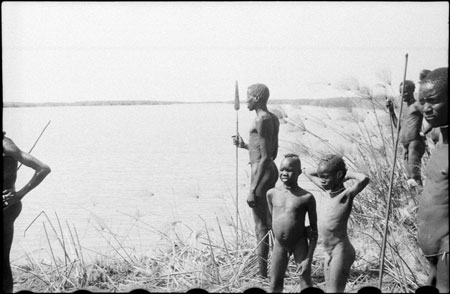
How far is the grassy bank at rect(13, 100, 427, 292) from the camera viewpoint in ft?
16.1

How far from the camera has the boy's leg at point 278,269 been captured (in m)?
4.07

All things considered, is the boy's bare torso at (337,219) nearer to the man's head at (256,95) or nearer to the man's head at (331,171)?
the man's head at (331,171)

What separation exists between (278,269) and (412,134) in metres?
2.66

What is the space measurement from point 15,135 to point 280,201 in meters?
2.14

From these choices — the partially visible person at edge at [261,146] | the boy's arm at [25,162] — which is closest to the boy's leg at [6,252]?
the boy's arm at [25,162]

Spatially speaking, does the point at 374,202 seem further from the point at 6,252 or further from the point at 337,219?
the point at 6,252

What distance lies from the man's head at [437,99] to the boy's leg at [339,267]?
3.08ft

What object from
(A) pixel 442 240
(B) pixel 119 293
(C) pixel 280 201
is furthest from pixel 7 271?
(A) pixel 442 240

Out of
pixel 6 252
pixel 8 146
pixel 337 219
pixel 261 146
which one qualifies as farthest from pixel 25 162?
pixel 337 219

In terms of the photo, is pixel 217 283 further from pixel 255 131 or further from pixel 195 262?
pixel 255 131

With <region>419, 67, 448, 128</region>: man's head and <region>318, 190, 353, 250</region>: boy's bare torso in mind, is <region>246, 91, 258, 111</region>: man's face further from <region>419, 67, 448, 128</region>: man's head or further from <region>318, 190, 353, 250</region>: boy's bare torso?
<region>419, 67, 448, 128</region>: man's head

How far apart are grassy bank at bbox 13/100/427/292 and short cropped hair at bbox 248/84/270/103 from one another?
0.62m

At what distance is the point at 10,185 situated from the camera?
13.5ft

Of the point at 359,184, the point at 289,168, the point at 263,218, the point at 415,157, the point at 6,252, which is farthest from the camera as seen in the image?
the point at 415,157
